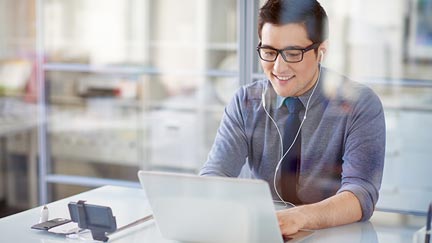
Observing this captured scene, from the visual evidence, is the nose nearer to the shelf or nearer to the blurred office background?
the blurred office background

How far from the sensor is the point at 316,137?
202 cm

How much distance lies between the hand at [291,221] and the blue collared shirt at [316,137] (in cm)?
27

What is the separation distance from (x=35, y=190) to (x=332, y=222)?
Result: 9.52ft

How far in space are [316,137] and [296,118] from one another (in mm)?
87

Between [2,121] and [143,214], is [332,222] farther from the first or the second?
[2,121]

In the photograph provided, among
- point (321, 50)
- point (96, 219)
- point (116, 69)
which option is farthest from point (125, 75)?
point (96, 219)

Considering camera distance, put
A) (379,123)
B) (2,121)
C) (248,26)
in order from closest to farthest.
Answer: (379,123) → (248,26) → (2,121)

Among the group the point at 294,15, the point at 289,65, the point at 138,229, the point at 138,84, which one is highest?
the point at 294,15

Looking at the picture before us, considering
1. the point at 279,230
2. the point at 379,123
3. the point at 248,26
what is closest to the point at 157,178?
the point at 279,230

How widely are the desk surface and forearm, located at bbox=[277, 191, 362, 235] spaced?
2 centimetres

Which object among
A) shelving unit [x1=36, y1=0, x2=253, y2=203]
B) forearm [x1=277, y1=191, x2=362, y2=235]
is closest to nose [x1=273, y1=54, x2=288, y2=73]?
forearm [x1=277, y1=191, x2=362, y2=235]

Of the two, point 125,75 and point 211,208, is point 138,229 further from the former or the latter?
point 125,75

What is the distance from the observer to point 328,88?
2.11 metres

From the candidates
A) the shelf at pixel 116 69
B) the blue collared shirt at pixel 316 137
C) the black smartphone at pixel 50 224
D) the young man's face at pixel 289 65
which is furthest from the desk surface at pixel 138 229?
the shelf at pixel 116 69
